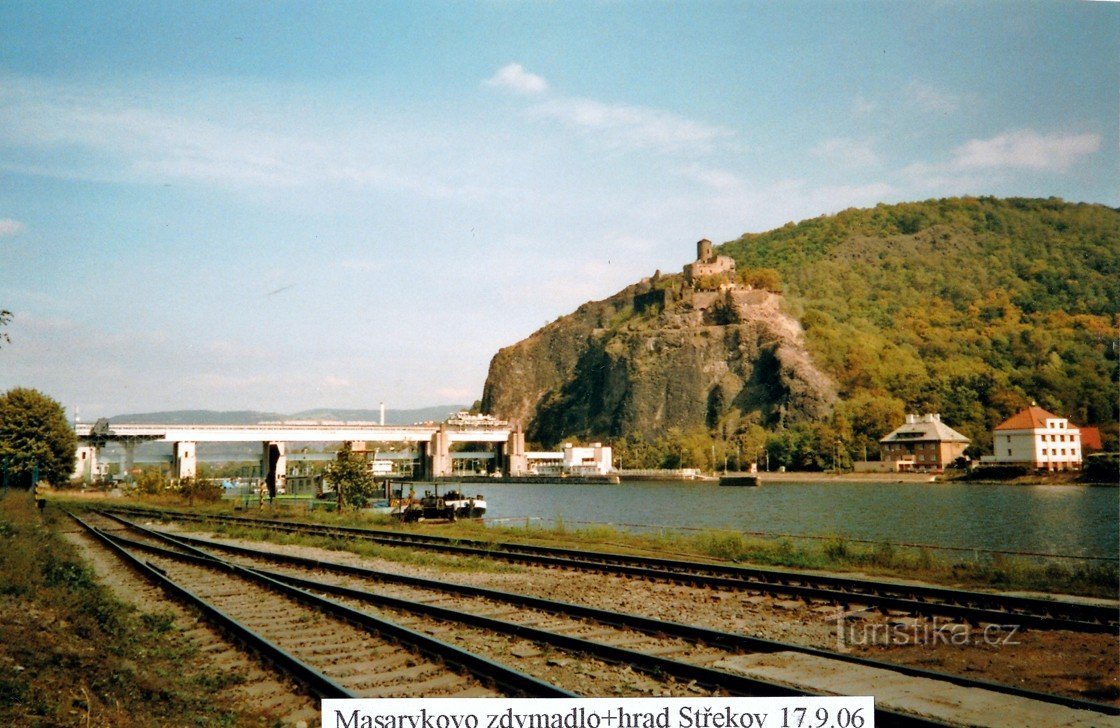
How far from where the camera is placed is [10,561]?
15.6m

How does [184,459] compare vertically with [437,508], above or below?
above

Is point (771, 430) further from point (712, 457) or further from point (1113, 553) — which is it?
point (1113, 553)

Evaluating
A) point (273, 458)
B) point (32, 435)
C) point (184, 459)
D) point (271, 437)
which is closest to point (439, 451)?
point (273, 458)

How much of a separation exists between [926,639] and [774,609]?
2709 millimetres

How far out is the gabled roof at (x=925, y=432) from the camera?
104 metres

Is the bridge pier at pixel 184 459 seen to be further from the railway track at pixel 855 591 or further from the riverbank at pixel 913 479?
the railway track at pixel 855 591

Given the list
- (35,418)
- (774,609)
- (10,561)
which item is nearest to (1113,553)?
(774,609)

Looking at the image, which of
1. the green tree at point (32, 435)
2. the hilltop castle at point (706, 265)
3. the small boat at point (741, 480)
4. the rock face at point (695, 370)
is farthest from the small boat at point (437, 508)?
the hilltop castle at point (706, 265)

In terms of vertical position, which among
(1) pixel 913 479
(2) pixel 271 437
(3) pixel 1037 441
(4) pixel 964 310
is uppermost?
(4) pixel 964 310

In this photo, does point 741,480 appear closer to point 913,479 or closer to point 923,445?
point 913,479

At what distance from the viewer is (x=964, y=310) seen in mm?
116125

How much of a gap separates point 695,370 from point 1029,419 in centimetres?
7061

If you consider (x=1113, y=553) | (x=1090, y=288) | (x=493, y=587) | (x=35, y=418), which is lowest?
(x=1113, y=553)

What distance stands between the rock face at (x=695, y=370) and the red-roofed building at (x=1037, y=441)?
4286 centimetres
